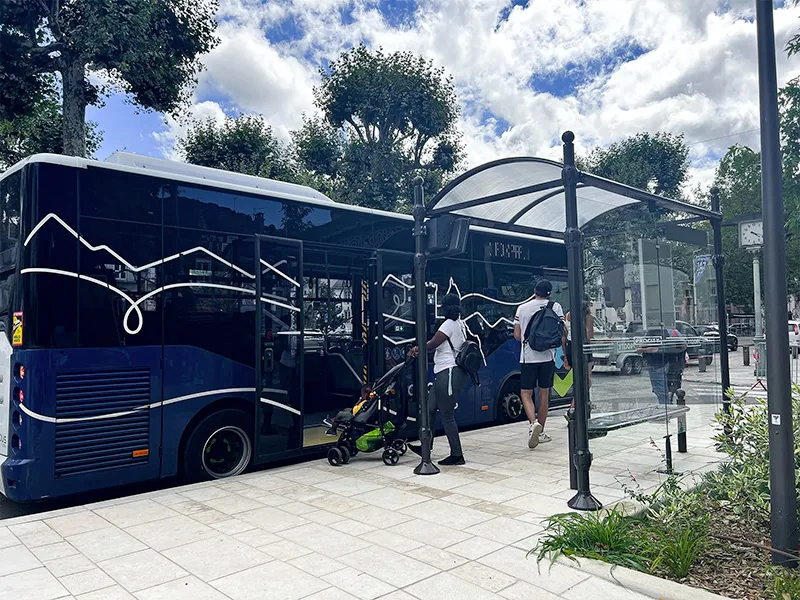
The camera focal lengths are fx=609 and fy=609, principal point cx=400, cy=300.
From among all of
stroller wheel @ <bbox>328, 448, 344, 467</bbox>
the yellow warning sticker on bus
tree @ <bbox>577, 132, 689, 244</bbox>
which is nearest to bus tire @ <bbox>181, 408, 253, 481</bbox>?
stroller wheel @ <bbox>328, 448, 344, 467</bbox>

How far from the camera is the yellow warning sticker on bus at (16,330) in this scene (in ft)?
17.3

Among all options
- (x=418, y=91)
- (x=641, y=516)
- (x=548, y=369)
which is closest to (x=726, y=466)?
(x=641, y=516)

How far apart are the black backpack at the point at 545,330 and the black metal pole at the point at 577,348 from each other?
2.19 m

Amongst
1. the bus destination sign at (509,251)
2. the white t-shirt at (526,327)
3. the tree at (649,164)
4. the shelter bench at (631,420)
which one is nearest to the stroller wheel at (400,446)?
the white t-shirt at (526,327)

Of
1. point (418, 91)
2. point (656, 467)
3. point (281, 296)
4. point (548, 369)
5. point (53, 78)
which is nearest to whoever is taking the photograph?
point (656, 467)

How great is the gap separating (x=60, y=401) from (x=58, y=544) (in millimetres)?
1288

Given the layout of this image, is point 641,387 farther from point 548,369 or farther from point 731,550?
point 731,550

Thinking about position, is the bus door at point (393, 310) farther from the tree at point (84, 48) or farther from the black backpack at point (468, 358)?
the tree at point (84, 48)

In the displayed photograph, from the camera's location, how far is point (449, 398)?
6.88 meters

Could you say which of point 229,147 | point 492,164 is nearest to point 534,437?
point 492,164

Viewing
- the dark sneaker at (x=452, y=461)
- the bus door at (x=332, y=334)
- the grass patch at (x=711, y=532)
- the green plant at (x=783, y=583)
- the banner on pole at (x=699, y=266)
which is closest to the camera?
the green plant at (x=783, y=583)

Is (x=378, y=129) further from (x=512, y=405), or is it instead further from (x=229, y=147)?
(x=512, y=405)

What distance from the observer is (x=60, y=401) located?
5336 mm

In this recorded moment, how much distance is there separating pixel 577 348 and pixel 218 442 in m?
3.92
